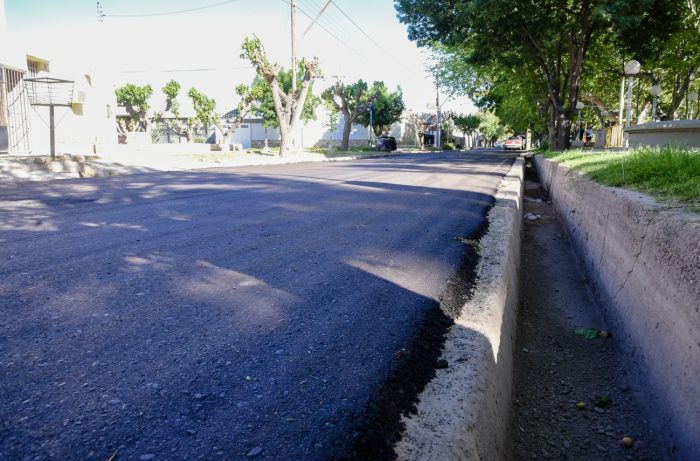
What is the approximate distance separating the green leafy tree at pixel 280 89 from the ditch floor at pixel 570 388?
73.0 feet

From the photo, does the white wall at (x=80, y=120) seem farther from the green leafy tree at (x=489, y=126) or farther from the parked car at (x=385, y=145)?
the green leafy tree at (x=489, y=126)

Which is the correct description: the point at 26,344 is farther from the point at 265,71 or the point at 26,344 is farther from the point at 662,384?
the point at 265,71

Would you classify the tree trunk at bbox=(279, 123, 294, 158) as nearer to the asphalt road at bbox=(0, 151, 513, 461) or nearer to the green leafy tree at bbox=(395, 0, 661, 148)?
the green leafy tree at bbox=(395, 0, 661, 148)

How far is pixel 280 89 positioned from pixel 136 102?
22443mm

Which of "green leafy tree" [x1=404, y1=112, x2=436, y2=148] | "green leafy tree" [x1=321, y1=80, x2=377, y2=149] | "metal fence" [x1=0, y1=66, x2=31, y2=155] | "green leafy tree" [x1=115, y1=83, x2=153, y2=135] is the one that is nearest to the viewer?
"metal fence" [x1=0, y1=66, x2=31, y2=155]

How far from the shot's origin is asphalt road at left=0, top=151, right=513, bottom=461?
5.54 feet

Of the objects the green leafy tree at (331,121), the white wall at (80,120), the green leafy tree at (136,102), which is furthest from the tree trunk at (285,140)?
the green leafy tree at (331,121)

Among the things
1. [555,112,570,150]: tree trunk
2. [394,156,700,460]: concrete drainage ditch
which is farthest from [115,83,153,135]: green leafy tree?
[394,156,700,460]: concrete drainage ditch

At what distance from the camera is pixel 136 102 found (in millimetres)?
43062

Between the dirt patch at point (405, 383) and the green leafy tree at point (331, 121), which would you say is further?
the green leafy tree at point (331, 121)

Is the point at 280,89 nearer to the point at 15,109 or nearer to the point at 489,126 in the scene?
the point at 15,109

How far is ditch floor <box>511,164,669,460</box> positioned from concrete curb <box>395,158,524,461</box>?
0.21m

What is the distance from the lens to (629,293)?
11.6 feet

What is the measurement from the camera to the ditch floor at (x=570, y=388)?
257 centimetres
